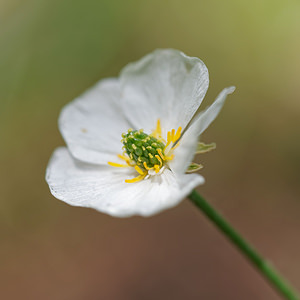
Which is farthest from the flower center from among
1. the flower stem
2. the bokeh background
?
the bokeh background

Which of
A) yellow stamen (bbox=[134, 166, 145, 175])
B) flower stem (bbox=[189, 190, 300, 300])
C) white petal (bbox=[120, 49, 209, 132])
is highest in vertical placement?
white petal (bbox=[120, 49, 209, 132])

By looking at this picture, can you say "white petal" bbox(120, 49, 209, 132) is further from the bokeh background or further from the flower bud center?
the bokeh background

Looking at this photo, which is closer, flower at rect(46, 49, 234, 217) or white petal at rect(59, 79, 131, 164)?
flower at rect(46, 49, 234, 217)

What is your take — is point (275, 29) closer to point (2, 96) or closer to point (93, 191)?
point (2, 96)

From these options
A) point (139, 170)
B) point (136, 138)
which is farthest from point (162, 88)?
point (139, 170)

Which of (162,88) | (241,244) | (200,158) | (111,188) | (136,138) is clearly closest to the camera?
(241,244)

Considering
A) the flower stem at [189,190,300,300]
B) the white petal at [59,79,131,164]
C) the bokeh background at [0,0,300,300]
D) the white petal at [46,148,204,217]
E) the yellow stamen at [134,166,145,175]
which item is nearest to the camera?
the white petal at [46,148,204,217]

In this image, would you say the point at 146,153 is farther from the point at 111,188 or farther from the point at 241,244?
the point at 241,244
